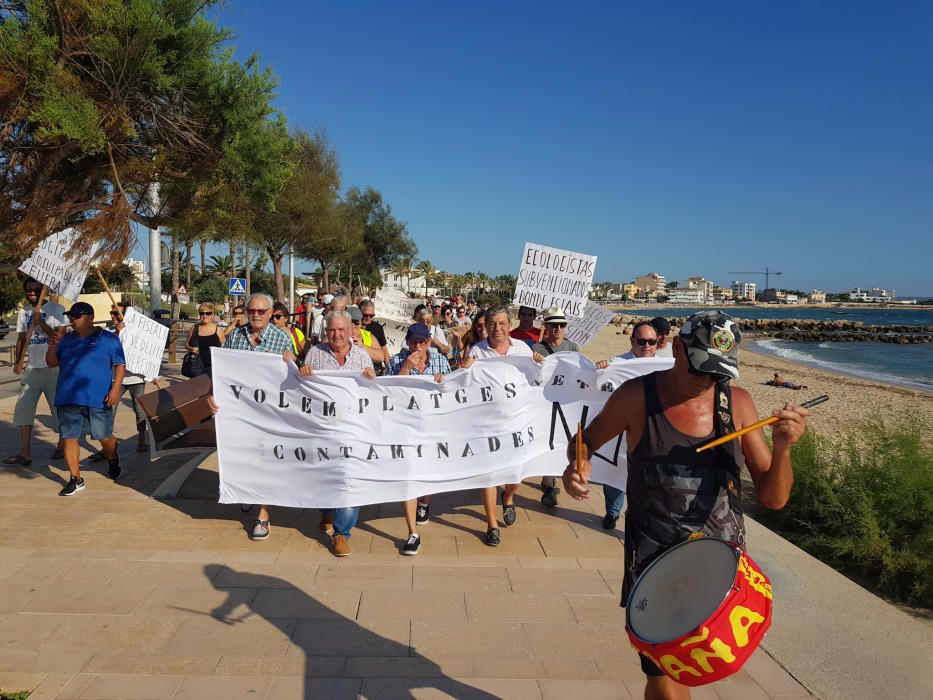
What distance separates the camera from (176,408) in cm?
619

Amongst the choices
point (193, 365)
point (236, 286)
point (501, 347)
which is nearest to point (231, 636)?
point (501, 347)

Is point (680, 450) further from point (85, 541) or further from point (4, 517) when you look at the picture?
point (4, 517)

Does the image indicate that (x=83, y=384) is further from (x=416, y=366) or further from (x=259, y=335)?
(x=416, y=366)

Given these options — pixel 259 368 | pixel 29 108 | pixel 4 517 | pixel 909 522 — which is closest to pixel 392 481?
pixel 259 368

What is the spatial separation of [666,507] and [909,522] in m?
4.65

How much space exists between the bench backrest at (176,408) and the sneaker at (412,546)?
7.32ft

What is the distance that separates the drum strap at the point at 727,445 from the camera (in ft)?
8.27

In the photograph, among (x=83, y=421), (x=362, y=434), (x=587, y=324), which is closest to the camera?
(x=362, y=434)

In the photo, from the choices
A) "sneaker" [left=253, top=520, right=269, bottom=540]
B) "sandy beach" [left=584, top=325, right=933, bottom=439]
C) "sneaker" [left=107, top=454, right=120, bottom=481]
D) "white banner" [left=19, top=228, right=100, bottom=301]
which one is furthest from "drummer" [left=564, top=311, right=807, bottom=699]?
"sandy beach" [left=584, top=325, right=933, bottom=439]

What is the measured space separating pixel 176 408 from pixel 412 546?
268cm

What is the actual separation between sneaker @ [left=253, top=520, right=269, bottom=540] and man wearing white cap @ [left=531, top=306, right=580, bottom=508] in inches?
102

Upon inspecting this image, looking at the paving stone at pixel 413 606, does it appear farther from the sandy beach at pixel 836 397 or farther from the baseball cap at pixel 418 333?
the sandy beach at pixel 836 397

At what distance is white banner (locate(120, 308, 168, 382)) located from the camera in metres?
7.62

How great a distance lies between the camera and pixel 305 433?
5281mm
